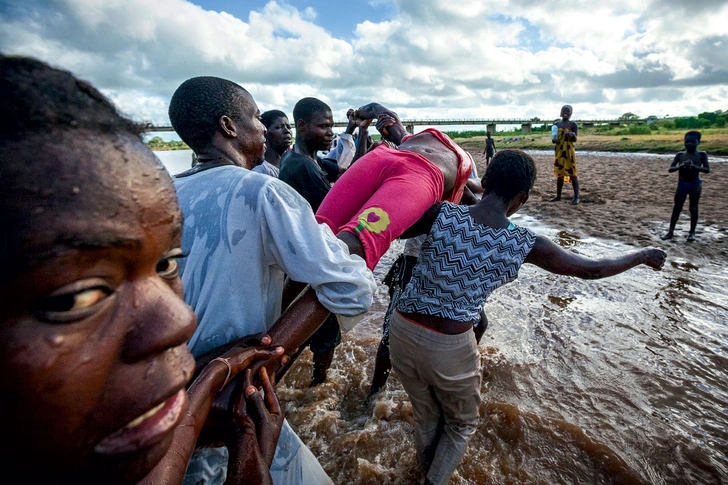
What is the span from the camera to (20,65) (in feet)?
1.70

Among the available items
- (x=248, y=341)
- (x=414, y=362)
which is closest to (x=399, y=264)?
(x=414, y=362)

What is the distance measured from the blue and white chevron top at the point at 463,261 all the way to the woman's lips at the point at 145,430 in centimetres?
156

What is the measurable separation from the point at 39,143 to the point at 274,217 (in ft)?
2.09

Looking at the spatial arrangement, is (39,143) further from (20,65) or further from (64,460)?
(64,460)

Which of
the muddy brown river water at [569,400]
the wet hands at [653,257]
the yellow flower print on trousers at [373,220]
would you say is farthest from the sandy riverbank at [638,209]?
the yellow flower print on trousers at [373,220]

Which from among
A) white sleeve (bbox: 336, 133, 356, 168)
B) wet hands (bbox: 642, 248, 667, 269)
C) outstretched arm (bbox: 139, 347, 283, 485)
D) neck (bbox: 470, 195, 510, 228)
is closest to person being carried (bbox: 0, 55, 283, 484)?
outstretched arm (bbox: 139, 347, 283, 485)

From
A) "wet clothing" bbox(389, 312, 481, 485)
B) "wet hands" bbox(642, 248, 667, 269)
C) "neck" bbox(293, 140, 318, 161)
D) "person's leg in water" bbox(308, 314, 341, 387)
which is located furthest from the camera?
"neck" bbox(293, 140, 318, 161)

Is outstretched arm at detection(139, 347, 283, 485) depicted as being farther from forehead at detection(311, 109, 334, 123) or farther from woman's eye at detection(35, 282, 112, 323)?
forehead at detection(311, 109, 334, 123)

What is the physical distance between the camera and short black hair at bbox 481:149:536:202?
6.65 ft

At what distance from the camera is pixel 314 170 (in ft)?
9.99

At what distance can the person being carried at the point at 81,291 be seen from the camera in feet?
1.47

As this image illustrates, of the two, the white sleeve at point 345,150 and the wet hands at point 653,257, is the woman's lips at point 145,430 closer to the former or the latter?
the wet hands at point 653,257

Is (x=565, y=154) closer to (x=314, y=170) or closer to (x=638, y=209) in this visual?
(x=638, y=209)

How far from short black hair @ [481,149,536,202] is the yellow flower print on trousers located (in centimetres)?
90
